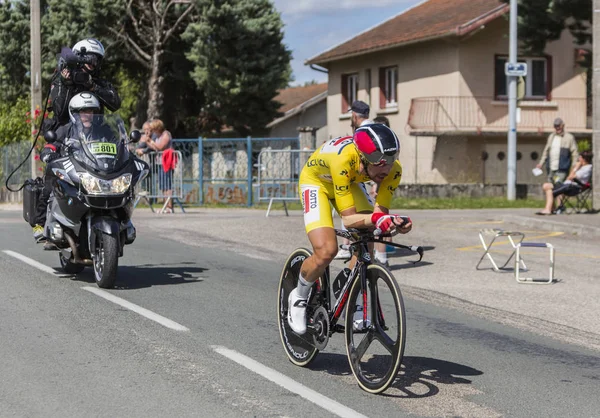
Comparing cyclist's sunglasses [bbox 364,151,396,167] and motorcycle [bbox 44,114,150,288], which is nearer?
cyclist's sunglasses [bbox 364,151,396,167]

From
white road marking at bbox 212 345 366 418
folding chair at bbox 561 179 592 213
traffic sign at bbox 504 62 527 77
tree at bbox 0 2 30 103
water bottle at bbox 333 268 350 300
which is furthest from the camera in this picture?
tree at bbox 0 2 30 103

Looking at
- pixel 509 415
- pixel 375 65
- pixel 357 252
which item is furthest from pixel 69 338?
pixel 375 65

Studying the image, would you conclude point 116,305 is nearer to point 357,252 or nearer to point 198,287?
point 198,287

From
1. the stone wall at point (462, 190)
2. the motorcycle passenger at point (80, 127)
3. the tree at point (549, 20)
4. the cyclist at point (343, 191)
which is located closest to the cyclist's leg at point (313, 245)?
the cyclist at point (343, 191)

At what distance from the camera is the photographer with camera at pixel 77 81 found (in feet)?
34.1

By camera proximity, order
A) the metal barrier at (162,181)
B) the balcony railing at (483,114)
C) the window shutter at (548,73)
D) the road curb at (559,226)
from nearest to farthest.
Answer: the road curb at (559,226) < the metal barrier at (162,181) < the balcony railing at (483,114) < the window shutter at (548,73)

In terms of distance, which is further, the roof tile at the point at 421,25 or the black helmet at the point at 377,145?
the roof tile at the point at 421,25

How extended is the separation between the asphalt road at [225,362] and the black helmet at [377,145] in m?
1.37

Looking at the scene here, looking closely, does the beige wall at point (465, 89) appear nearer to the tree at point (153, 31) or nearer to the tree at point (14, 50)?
the tree at point (153, 31)

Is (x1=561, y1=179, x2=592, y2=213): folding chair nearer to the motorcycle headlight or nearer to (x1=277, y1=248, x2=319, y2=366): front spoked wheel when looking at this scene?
the motorcycle headlight

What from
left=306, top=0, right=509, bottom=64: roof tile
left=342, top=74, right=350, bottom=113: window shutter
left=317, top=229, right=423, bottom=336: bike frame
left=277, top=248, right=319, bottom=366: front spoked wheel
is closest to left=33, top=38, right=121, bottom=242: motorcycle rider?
left=277, top=248, right=319, bottom=366: front spoked wheel

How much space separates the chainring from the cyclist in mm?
86

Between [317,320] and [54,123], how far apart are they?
5033 millimetres

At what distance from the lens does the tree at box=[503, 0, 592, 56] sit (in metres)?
24.6
